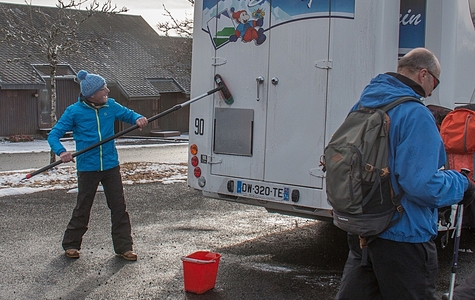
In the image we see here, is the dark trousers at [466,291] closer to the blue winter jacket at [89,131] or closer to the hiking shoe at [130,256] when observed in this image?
the hiking shoe at [130,256]

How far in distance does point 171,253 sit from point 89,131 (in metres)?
1.57

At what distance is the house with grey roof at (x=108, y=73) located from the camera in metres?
30.8

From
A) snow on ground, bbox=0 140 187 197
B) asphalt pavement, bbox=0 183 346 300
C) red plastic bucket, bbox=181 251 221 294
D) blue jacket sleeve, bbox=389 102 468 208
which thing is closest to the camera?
blue jacket sleeve, bbox=389 102 468 208

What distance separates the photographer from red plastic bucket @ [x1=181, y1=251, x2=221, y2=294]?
17.9ft

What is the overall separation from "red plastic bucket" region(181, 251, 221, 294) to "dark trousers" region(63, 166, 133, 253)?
1.30 meters

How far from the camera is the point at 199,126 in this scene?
698 cm

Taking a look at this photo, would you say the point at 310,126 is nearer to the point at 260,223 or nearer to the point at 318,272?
the point at 318,272

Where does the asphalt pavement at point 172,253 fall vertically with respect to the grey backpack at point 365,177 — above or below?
below

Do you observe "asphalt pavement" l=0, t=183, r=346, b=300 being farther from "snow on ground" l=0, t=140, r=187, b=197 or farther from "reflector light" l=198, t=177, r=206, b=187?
"snow on ground" l=0, t=140, r=187, b=197

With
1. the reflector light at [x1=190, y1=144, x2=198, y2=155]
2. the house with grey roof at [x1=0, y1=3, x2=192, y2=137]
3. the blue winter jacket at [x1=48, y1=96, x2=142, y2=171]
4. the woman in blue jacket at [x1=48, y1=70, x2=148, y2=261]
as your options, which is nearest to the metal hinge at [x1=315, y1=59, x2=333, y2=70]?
the reflector light at [x1=190, y1=144, x2=198, y2=155]

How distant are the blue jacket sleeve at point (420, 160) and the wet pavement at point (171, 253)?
2.48m

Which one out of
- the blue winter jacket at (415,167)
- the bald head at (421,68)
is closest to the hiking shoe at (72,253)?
the blue winter jacket at (415,167)

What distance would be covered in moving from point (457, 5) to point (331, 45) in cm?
136

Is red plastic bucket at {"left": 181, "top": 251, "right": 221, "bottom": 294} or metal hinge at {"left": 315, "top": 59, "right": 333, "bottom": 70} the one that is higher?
metal hinge at {"left": 315, "top": 59, "right": 333, "bottom": 70}
